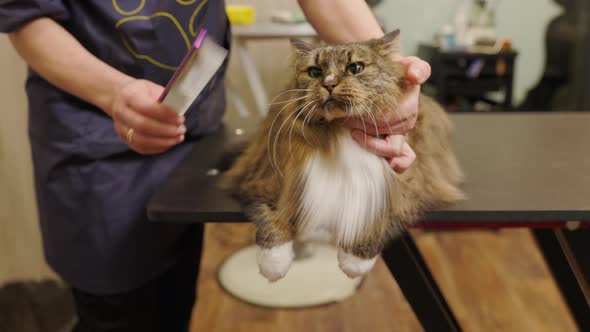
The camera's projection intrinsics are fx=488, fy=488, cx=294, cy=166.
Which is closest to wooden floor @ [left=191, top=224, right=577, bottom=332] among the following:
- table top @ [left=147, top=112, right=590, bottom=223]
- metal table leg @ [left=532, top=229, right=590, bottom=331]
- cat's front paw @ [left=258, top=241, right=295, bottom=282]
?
metal table leg @ [left=532, top=229, right=590, bottom=331]

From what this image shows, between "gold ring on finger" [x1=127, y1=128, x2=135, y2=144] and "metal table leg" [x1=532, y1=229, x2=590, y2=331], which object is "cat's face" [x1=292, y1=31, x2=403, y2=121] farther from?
"metal table leg" [x1=532, y1=229, x2=590, y2=331]

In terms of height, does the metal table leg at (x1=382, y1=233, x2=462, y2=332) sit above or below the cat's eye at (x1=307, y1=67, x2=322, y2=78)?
below

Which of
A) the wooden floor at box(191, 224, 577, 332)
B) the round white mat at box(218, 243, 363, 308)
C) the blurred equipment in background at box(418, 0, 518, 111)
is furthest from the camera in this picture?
the blurred equipment in background at box(418, 0, 518, 111)

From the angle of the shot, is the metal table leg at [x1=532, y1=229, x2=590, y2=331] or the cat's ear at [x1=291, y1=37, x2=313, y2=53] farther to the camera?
the metal table leg at [x1=532, y1=229, x2=590, y2=331]

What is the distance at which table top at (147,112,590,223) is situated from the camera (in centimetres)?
78

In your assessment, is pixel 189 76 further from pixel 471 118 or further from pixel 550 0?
pixel 550 0

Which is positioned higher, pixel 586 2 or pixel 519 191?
pixel 519 191

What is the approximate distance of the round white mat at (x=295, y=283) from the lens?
76.5 inches

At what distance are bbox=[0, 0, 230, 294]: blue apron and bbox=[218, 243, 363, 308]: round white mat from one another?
0.90m

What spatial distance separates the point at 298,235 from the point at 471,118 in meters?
0.74

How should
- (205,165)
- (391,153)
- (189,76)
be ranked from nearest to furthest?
(189,76)
(391,153)
(205,165)

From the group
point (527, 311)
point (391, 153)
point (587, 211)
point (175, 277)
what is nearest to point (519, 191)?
point (587, 211)

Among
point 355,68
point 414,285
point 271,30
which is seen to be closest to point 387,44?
point 355,68

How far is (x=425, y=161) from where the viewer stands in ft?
2.81
